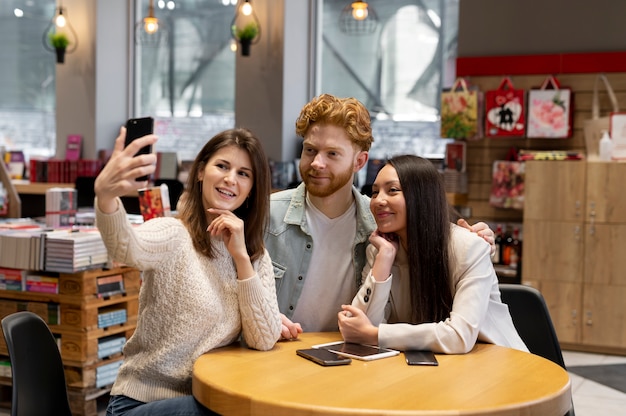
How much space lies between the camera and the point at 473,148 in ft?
21.7

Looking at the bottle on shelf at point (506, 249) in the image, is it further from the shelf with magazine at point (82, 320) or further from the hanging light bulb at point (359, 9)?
the shelf with magazine at point (82, 320)

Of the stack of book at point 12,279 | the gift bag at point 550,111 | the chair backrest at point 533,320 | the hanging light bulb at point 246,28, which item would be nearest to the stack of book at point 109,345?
the stack of book at point 12,279

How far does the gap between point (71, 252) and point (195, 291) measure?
191 centimetres

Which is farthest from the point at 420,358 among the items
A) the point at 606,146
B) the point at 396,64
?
the point at 396,64

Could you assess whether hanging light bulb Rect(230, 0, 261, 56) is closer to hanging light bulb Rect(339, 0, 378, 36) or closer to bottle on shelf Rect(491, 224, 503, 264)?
hanging light bulb Rect(339, 0, 378, 36)

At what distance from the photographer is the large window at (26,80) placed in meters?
9.77

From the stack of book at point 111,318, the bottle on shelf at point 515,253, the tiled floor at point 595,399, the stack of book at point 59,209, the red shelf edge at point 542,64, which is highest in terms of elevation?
the red shelf edge at point 542,64

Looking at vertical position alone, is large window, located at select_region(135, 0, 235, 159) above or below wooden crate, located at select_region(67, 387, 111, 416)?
above

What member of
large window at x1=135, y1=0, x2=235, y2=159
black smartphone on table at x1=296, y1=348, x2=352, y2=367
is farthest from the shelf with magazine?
large window at x1=135, y1=0, x2=235, y2=159

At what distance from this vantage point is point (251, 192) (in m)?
2.58

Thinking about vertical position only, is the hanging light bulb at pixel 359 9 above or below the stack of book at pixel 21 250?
above

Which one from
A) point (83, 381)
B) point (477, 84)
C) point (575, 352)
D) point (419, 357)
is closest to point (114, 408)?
point (419, 357)

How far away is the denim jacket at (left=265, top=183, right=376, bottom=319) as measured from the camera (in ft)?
9.45

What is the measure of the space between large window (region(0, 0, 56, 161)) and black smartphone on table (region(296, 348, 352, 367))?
8.04 m
